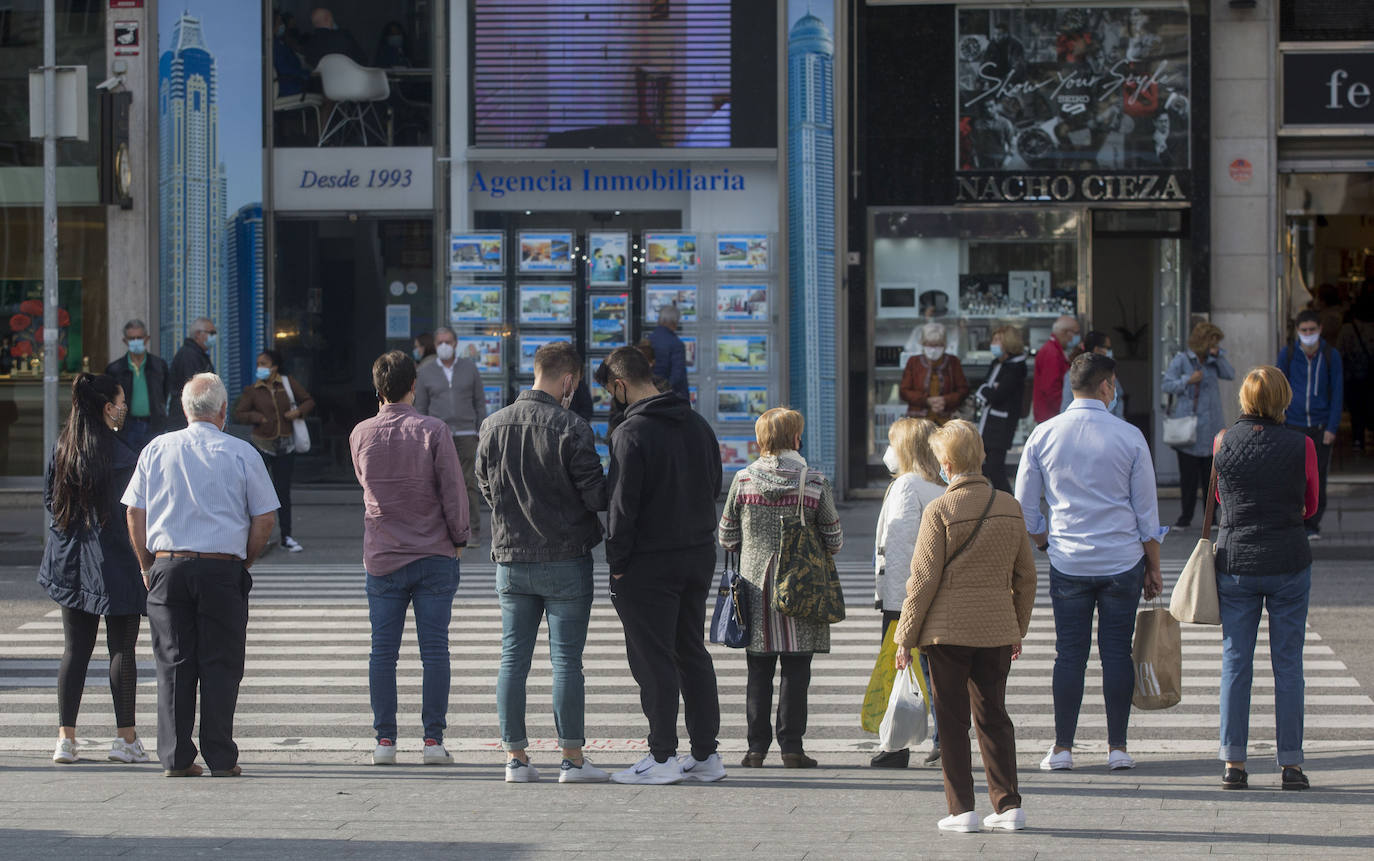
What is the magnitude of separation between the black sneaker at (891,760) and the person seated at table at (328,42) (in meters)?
13.1

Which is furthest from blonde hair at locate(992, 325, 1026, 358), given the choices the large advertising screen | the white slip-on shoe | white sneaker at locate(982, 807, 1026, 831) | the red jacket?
white sneaker at locate(982, 807, 1026, 831)

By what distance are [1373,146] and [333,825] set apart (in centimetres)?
1556

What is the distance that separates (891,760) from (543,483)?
1.99m

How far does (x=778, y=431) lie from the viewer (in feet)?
24.5

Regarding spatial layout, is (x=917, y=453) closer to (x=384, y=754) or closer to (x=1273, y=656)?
(x=1273, y=656)

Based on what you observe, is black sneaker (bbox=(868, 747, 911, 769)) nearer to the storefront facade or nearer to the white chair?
the storefront facade

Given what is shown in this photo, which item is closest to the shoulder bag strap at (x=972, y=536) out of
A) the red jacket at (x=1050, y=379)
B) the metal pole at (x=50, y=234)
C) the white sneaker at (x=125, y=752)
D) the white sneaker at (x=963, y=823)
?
the white sneaker at (x=963, y=823)

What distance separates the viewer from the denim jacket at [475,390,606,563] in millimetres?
7109

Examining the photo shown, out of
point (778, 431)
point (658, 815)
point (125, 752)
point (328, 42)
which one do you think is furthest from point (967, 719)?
point (328, 42)

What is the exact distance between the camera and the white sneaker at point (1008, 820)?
615 centimetres

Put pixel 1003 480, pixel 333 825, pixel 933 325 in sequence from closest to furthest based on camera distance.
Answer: pixel 333 825 → pixel 1003 480 → pixel 933 325

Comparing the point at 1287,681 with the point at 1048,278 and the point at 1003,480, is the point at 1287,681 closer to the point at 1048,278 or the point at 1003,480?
the point at 1003,480

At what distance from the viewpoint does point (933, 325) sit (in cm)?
1752

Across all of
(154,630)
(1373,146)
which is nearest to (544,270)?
(1373,146)
